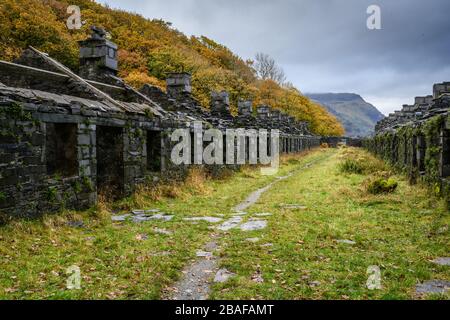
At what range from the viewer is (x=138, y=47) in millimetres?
41969

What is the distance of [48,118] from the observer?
834cm

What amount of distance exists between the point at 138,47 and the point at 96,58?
29.4m

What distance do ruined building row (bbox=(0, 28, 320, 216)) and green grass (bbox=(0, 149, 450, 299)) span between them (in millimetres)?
711

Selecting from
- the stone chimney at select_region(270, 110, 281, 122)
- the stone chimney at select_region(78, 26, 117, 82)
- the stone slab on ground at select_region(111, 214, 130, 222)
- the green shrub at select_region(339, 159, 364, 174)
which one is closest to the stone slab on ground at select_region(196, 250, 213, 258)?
the stone slab on ground at select_region(111, 214, 130, 222)

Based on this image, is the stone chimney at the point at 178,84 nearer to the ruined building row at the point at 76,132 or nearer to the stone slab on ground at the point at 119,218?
the ruined building row at the point at 76,132

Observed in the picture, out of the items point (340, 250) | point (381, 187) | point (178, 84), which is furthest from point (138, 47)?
point (340, 250)

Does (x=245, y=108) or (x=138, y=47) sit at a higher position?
(x=138, y=47)

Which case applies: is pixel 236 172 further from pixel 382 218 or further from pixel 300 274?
pixel 300 274

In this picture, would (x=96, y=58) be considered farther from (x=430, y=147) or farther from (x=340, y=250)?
(x=430, y=147)

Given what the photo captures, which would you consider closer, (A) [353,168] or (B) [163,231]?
(B) [163,231]

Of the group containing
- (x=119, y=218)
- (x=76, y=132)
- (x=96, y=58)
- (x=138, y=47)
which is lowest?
(x=119, y=218)

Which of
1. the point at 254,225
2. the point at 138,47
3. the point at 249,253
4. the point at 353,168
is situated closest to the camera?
the point at 249,253

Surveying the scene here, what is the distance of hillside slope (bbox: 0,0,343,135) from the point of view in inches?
1148

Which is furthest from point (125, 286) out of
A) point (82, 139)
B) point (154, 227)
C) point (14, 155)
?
point (82, 139)
